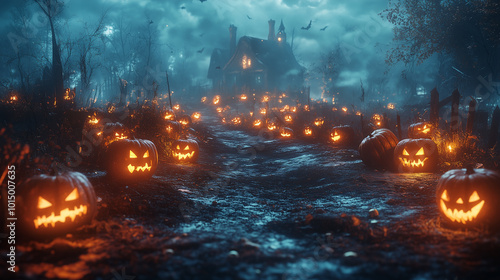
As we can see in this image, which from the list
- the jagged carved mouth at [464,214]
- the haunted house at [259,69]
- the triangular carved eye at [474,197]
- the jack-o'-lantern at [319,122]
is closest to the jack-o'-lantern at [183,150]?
the jagged carved mouth at [464,214]

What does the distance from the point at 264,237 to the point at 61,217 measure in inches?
104

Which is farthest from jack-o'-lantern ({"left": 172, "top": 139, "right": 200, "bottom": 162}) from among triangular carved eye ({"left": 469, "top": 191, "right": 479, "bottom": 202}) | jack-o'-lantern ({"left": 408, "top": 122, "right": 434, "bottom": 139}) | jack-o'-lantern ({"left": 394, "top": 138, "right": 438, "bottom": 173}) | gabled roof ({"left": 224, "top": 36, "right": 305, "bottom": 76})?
gabled roof ({"left": 224, "top": 36, "right": 305, "bottom": 76})

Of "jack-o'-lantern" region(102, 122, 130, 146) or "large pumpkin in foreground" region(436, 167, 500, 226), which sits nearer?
"large pumpkin in foreground" region(436, 167, 500, 226)

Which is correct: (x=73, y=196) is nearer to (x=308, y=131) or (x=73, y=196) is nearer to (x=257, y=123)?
(x=308, y=131)

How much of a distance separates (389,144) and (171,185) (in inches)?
249

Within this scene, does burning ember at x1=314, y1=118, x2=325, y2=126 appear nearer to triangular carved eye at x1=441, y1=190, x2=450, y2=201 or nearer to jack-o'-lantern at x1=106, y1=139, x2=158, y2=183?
jack-o'-lantern at x1=106, y1=139, x2=158, y2=183

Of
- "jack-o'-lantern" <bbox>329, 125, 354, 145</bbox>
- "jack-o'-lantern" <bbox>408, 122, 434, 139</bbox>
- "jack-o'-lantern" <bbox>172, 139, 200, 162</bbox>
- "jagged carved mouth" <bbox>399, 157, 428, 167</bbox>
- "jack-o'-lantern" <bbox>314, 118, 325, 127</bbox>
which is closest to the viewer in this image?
"jagged carved mouth" <bbox>399, 157, 428, 167</bbox>

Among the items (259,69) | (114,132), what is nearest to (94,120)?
(114,132)

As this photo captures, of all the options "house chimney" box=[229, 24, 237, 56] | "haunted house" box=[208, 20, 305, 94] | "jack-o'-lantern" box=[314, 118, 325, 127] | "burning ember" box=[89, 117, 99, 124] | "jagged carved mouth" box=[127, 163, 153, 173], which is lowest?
"jagged carved mouth" box=[127, 163, 153, 173]

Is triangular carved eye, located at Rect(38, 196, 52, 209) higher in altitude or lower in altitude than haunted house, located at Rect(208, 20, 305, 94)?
lower

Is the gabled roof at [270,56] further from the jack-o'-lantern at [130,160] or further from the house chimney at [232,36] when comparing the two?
the jack-o'-lantern at [130,160]

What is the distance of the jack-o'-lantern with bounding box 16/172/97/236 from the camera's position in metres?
3.40

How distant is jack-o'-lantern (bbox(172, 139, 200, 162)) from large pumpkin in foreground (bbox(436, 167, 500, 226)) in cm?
750

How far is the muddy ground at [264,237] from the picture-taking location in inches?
102
